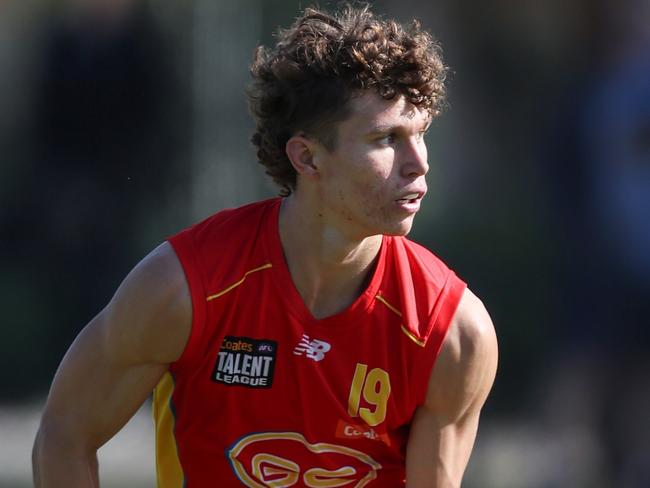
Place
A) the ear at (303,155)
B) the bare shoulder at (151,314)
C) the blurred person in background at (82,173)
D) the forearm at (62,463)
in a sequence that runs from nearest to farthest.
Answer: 1. the bare shoulder at (151,314)
2. the forearm at (62,463)
3. the ear at (303,155)
4. the blurred person in background at (82,173)

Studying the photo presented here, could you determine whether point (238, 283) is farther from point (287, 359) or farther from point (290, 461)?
point (290, 461)

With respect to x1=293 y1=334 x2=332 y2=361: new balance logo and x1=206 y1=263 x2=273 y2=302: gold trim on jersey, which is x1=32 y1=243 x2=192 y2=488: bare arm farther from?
x1=293 y1=334 x2=332 y2=361: new balance logo

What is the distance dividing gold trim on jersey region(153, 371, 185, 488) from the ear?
0.66 m

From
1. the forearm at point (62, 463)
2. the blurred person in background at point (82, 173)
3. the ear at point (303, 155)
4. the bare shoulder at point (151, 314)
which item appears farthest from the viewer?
the blurred person in background at point (82, 173)

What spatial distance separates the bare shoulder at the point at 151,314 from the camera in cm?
298

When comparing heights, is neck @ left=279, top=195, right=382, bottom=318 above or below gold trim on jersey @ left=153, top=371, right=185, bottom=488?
above

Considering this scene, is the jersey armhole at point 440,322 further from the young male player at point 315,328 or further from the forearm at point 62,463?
the forearm at point 62,463

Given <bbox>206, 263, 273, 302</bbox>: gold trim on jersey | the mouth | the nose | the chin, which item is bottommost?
<bbox>206, 263, 273, 302</bbox>: gold trim on jersey

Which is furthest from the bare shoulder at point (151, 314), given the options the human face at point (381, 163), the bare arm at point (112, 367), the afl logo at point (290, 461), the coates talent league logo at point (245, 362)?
the human face at point (381, 163)

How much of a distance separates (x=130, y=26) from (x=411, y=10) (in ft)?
3.64

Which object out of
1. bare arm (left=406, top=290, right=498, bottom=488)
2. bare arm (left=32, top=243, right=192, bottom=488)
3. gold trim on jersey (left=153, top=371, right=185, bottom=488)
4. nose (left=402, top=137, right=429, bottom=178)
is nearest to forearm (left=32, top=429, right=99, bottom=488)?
bare arm (left=32, top=243, right=192, bottom=488)

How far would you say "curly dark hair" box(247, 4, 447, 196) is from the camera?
3.10 meters

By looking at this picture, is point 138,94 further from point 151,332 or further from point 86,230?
point 151,332

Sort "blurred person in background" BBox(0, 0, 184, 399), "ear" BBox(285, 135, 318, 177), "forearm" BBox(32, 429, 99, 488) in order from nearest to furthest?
"forearm" BBox(32, 429, 99, 488)
"ear" BBox(285, 135, 318, 177)
"blurred person in background" BBox(0, 0, 184, 399)
